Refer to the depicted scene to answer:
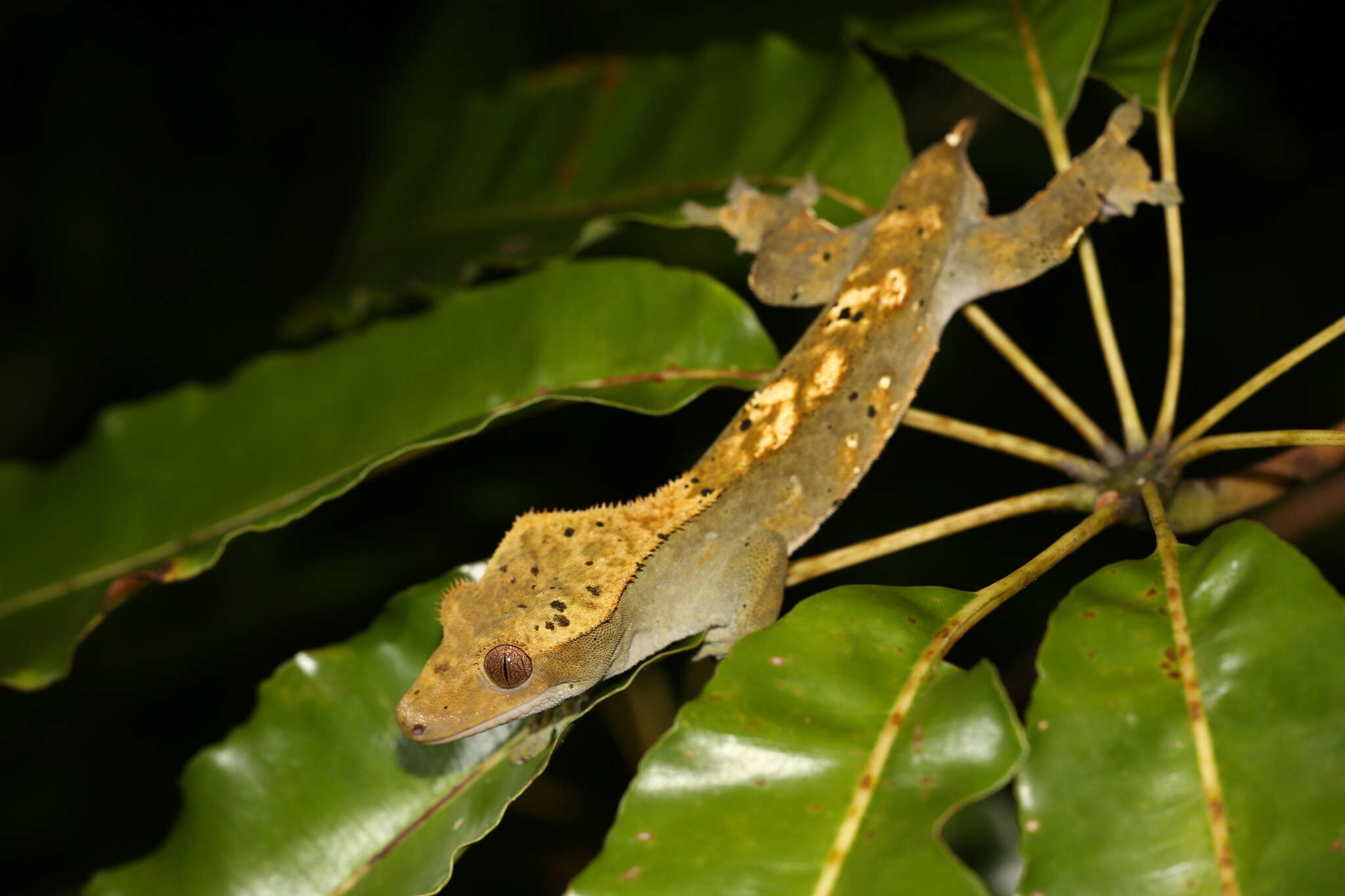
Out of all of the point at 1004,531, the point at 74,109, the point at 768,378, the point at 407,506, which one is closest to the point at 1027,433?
the point at 1004,531

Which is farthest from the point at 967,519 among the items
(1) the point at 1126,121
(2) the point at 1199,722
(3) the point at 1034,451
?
(1) the point at 1126,121

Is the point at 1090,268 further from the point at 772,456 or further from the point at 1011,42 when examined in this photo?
the point at 772,456

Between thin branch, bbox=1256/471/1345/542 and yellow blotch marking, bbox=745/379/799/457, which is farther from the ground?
thin branch, bbox=1256/471/1345/542

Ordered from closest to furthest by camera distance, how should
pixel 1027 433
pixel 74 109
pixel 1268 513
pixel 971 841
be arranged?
pixel 1268 513 < pixel 971 841 < pixel 1027 433 < pixel 74 109

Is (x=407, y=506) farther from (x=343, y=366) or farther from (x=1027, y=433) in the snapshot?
(x=1027, y=433)

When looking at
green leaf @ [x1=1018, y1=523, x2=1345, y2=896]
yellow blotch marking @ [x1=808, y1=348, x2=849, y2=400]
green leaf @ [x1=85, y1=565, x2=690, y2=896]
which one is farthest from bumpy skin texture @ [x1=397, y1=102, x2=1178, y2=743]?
green leaf @ [x1=1018, y1=523, x2=1345, y2=896]

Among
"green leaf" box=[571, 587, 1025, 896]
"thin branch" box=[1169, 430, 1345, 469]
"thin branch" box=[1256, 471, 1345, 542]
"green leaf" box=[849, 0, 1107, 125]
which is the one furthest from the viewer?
"green leaf" box=[849, 0, 1107, 125]

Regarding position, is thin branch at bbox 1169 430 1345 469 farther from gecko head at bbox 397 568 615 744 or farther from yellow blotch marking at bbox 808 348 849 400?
gecko head at bbox 397 568 615 744
